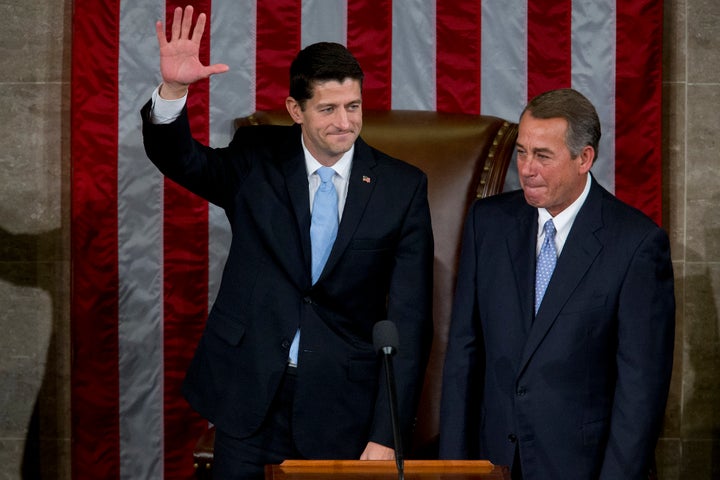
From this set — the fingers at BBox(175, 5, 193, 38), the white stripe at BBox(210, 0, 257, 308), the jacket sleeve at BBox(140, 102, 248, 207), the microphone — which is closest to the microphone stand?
the microphone

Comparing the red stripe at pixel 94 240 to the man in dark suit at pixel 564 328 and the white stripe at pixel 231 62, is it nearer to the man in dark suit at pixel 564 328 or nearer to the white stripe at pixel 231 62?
the white stripe at pixel 231 62

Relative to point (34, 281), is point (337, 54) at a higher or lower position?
higher

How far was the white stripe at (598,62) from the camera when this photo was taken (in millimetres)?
4059

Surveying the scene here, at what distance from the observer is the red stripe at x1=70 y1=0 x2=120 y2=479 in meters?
4.02

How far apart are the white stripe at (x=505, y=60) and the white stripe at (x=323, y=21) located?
0.53 metres

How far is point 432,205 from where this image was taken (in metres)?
3.72

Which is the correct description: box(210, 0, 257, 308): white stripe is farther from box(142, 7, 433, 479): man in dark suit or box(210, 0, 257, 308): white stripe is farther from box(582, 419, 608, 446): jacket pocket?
box(582, 419, 608, 446): jacket pocket

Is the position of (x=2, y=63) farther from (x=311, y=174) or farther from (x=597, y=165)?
(x=597, y=165)

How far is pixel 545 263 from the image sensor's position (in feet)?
9.08

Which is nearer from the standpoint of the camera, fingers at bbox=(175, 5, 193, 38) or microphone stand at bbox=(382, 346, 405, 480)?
microphone stand at bbox=(382, 346, 405, 480)

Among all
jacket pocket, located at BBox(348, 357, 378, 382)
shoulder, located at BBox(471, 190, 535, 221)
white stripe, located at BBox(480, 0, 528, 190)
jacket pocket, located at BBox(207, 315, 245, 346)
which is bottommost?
jacket pocket, located at BBox(348, 357, 378, 382)

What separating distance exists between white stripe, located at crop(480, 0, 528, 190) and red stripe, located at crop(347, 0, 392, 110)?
35 cm

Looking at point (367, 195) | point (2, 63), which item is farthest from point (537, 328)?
point (2, 63)

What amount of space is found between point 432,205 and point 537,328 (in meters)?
1.10
